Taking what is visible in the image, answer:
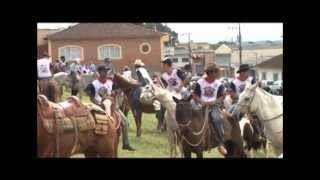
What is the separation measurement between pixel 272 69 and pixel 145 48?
1.45 metres

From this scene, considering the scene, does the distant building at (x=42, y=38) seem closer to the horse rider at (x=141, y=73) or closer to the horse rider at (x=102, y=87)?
the horse rider at (x=102, y=87)

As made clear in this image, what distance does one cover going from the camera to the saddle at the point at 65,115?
18.9m

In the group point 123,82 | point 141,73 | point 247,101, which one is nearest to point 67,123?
point 123,82

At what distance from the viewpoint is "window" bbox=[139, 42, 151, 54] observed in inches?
754

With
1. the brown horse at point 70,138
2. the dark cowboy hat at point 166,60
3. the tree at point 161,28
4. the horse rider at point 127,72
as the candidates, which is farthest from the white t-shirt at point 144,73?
the brown horse at point 70,138

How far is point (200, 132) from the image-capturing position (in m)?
19.2

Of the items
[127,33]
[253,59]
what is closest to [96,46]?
[127,33]

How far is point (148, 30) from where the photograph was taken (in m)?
19.2

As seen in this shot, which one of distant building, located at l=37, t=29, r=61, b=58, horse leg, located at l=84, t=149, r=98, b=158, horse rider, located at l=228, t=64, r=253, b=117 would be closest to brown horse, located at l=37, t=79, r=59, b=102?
distant building, located at l=37, t=29, r=61, b=58

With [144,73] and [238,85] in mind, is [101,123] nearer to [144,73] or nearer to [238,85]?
[144,73]

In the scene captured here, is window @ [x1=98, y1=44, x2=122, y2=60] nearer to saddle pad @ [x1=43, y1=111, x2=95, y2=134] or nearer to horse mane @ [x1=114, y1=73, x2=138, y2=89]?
horse mane @ [x1=114, y1=73, x2=138, y2=89]
